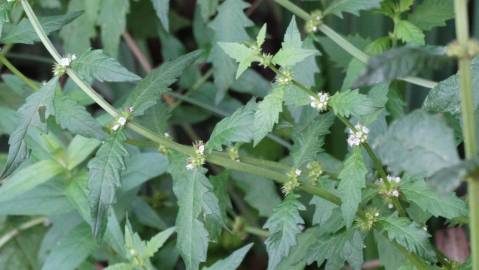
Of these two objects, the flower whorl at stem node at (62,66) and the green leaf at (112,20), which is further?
the green leaf at (112,20)

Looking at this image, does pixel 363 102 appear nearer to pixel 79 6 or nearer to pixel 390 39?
pixel 390 39

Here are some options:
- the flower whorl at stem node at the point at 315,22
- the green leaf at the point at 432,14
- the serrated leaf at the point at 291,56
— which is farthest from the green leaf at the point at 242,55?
the green leaf at the point at 432,14

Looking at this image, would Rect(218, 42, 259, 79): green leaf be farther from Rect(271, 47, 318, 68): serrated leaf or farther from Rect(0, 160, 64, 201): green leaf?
Rect(0, 160, 64, 201): green leaf

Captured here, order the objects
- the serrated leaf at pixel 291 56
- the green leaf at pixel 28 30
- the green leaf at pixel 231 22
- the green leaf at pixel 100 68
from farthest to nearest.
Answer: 1. the green leaf at pixel 231 22
2. the green leaf at pixel 28 30
3. the green leaf at pixel 100 68
4. the serrated leaf at pixel 291 56

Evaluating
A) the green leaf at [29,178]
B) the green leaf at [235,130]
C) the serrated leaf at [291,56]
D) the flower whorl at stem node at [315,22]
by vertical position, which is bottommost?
the green leaf at [29,178]

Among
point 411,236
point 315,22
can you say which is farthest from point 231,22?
point 411,236

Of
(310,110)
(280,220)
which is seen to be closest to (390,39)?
(310,110)

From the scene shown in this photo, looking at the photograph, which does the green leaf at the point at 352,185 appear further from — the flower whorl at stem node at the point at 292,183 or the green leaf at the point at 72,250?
the green leaf at the point at 72,250
